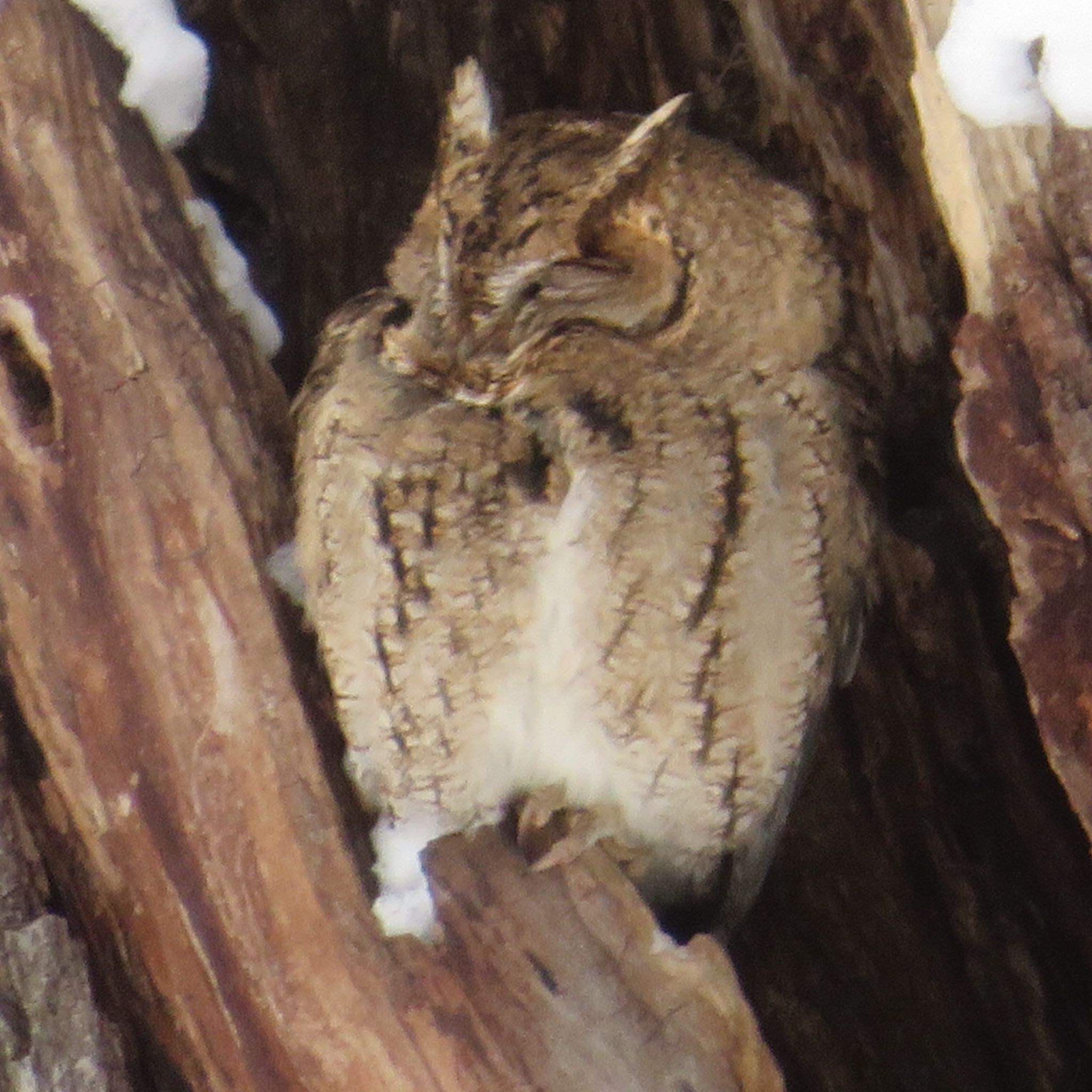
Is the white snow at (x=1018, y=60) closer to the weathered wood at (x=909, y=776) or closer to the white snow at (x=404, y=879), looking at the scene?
the weathered wood at (x=909, y=776)

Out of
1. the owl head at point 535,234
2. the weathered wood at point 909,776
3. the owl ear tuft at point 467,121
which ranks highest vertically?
the owl ear tuft at point 467,121

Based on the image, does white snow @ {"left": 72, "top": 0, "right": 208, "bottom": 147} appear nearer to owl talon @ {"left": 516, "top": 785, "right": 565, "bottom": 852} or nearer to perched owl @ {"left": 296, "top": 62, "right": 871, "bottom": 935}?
perched owl @ {"left": 296, "top": 62, "right": 871, "bottom": 935}

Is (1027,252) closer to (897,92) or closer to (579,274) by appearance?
(579,274)

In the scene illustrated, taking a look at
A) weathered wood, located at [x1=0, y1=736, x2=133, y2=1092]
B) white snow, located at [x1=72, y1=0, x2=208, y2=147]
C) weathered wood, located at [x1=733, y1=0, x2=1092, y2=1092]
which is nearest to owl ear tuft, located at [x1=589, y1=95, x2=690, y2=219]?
weathered wood, located at [x1=733, y1=0, x2=1092, y2=1092]

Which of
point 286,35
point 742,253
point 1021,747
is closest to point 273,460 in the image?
point 742,253

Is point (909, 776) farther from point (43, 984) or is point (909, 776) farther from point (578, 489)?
point (43, 984)

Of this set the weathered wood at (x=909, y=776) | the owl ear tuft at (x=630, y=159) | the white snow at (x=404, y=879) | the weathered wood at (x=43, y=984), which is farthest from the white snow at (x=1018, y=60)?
the weathered wood at (x=43, y=984)

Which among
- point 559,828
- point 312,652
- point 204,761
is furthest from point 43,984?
point 559,828
